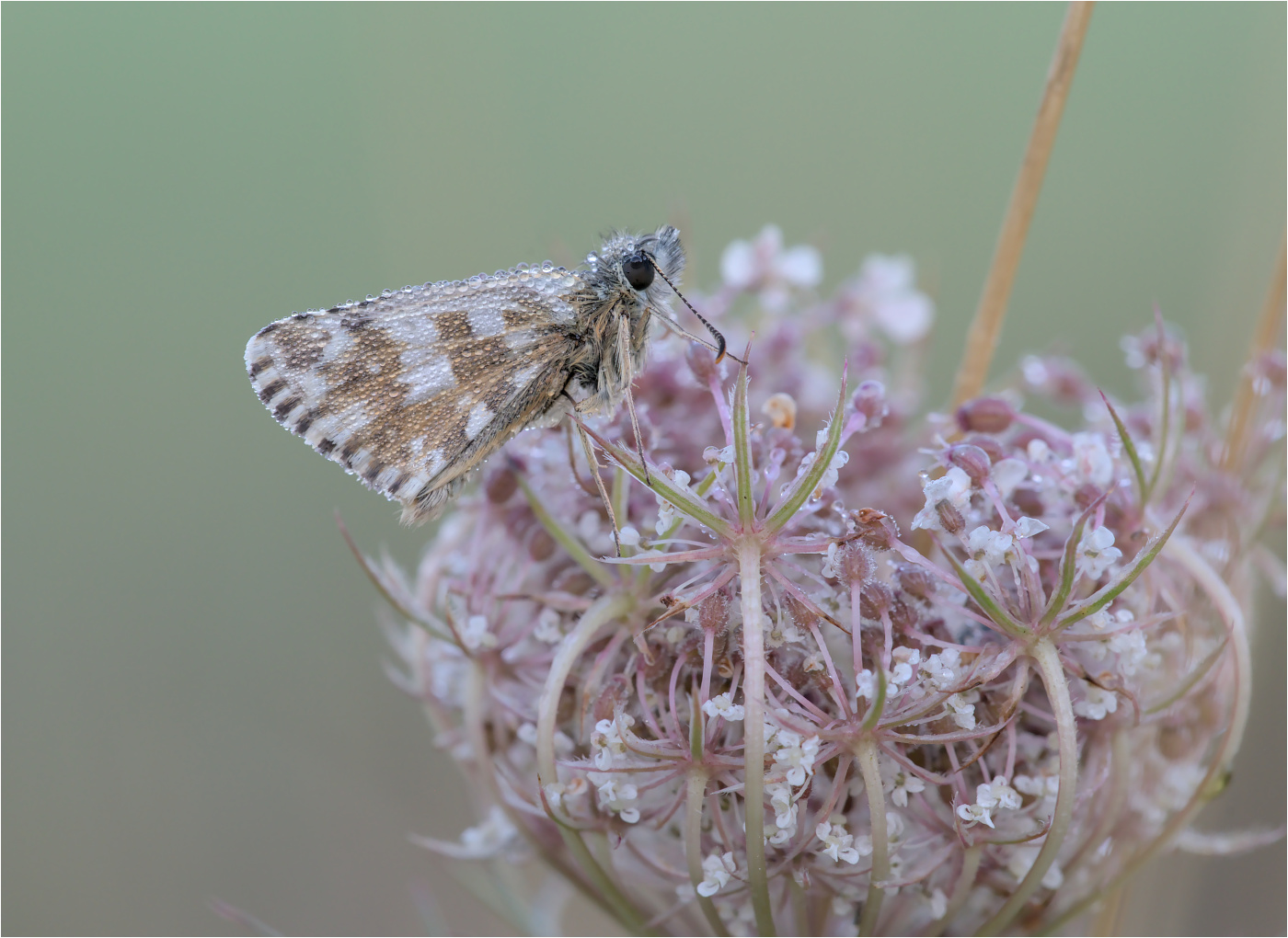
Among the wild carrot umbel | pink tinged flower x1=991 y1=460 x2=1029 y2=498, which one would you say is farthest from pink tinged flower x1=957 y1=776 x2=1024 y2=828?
pink tinged flower x1=991 y1=460 x2=1029 y2=498

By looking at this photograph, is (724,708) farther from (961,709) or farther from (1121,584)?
(1121,584)

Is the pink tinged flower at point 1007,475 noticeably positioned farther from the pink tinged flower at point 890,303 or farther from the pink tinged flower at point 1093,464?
the pink tinged flower at point 890,303

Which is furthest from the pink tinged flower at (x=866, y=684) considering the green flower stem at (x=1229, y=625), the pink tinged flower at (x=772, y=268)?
the pink tinged flower at (x=772, y=268)

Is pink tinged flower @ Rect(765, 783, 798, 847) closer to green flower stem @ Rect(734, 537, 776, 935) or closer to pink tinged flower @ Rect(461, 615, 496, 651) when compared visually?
green flower stem @ Rect(734, 537, 776, 935)

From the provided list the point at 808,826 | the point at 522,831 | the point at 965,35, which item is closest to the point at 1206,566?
the point at 808,826

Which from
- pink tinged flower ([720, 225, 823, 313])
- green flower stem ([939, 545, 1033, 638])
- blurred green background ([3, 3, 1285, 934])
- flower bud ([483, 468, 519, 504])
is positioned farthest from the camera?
blurred green background ([3, 3, 1285, 934])
